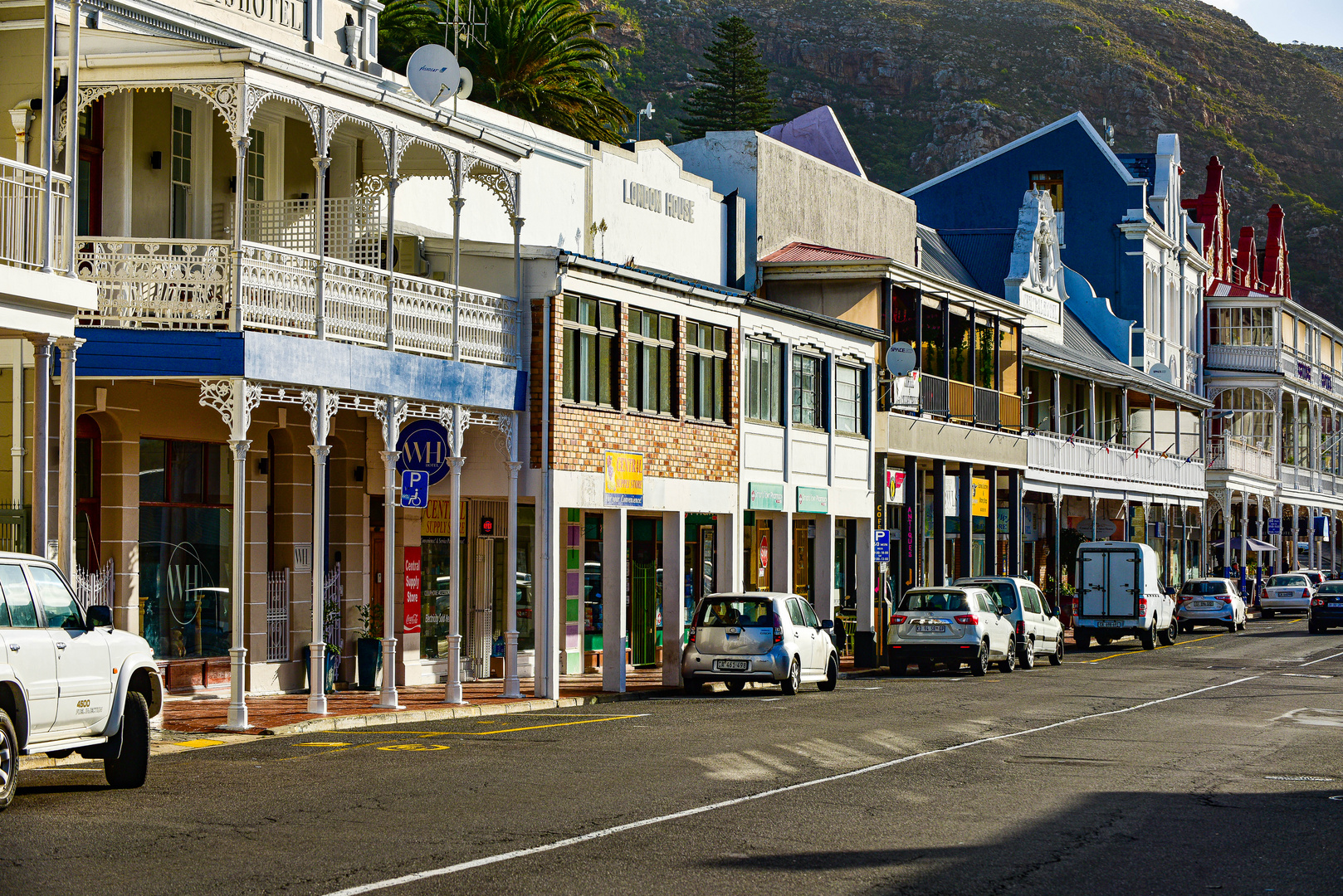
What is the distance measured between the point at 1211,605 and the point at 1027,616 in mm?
17894

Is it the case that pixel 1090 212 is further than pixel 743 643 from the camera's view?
Yes

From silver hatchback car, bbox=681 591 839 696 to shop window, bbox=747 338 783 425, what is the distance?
6.64 metres

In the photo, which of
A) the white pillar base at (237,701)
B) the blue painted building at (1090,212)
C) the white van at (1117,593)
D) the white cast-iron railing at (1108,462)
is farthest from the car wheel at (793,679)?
the blue painted building at (1090,212)

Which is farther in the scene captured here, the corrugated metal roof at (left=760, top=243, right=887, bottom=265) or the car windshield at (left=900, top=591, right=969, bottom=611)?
the corrugated metal roof at (left=760, top=243, right=887, bottom=265)

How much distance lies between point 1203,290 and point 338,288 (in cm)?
6107

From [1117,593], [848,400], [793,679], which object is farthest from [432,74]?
[1117,593]

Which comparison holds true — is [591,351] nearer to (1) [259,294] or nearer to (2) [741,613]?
(2) [741,613]

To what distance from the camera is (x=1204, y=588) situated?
1951 inches

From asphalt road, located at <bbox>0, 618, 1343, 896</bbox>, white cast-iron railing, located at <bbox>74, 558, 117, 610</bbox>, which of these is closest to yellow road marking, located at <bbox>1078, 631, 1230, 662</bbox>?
asphalt road, located at <bbox>0, 618, 1343, 896</bbox>

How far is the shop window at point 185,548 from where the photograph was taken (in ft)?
71.6

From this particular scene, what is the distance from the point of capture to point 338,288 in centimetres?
2102

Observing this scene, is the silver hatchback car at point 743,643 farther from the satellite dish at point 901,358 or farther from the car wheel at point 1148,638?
the car wheel at point 1148,638

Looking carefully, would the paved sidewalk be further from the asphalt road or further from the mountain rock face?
the mountain rock face

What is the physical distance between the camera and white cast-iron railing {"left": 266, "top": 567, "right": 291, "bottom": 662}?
23.7 metres
